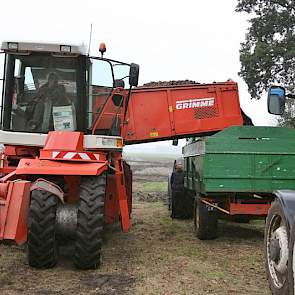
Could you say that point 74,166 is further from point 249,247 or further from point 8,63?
point 249,247

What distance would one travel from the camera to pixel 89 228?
5.79 metres

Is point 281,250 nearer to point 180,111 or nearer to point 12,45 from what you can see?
point 12,45

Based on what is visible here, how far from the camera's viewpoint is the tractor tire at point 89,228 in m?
5.79

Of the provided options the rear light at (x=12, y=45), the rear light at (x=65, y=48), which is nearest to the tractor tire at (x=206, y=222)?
the rear light at (x=65, y=48)

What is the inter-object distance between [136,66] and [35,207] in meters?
2.63

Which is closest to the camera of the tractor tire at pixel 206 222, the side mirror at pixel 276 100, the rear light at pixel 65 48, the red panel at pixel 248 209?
the side mirror at pixel 276 100

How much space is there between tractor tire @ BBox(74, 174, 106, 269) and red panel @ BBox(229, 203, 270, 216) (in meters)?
2.44

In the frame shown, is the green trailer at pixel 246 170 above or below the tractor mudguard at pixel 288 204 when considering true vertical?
above

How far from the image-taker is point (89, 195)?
234 inches

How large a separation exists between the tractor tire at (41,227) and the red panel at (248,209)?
9.60ft

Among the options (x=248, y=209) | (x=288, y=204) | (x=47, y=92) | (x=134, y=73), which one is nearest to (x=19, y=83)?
(x=47, y=92)

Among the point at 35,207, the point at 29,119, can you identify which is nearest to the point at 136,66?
the point at 29,119

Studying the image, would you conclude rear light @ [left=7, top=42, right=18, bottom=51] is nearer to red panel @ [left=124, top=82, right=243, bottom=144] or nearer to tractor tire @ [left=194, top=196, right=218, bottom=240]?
red panel @ [left=124, top=82, right=243, bottom=144]

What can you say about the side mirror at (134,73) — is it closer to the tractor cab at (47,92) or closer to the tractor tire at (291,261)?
the tractor cab at (47,92)
